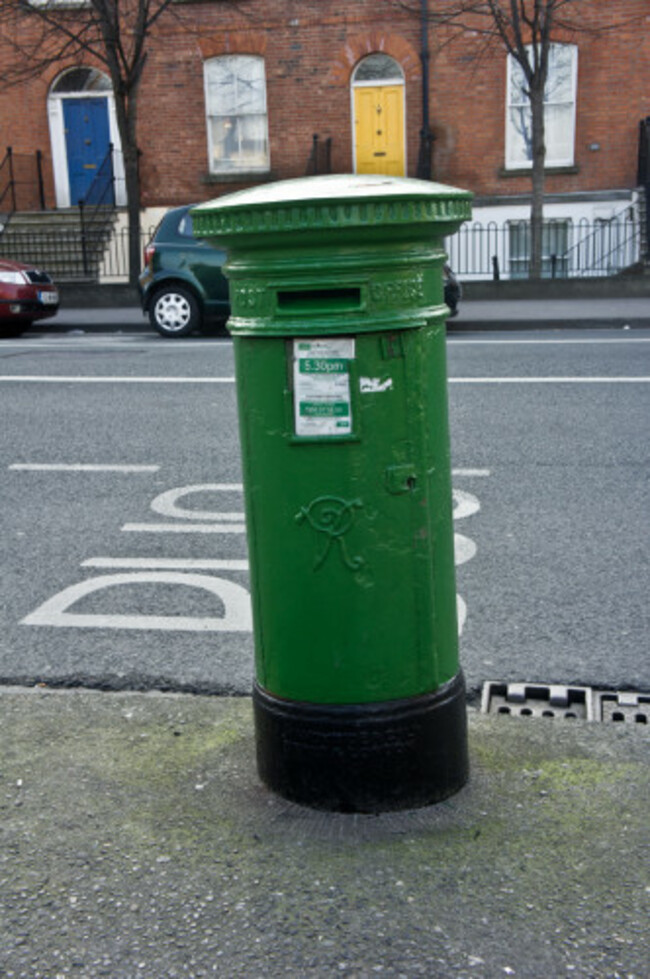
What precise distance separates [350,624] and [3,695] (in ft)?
4.90

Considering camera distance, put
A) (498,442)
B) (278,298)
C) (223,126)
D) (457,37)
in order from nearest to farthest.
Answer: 1. (278,298)
2. (498,442)
3. (457,37)
4. (223,126)

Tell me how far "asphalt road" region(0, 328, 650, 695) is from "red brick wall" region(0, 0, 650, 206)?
13.4m

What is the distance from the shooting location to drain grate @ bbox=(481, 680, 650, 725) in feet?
11.8

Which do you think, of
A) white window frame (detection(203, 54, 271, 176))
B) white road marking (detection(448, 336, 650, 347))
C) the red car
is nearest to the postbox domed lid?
white road marking (detection(448, 336, 650, 347))

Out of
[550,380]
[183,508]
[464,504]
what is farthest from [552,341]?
[183,508]

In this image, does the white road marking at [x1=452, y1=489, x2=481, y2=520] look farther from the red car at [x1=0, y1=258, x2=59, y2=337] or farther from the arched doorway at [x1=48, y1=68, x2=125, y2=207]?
the arched doorway at [x1=48, y1=68, x2=125, y2=207]

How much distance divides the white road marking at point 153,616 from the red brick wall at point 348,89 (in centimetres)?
1919

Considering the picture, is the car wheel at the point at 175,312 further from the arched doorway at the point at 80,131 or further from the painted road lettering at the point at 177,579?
the arched doorway at the point at 80,131

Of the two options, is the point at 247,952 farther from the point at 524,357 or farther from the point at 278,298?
the point at 524,357

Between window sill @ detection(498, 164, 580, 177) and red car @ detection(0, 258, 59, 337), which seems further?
window sill @ detection(498, 164, 580, 177)

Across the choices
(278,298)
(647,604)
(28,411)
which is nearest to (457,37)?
(28,411)

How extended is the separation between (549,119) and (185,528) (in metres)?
19.1

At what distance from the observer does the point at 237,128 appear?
23.6m

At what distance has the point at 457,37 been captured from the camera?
2200cm
